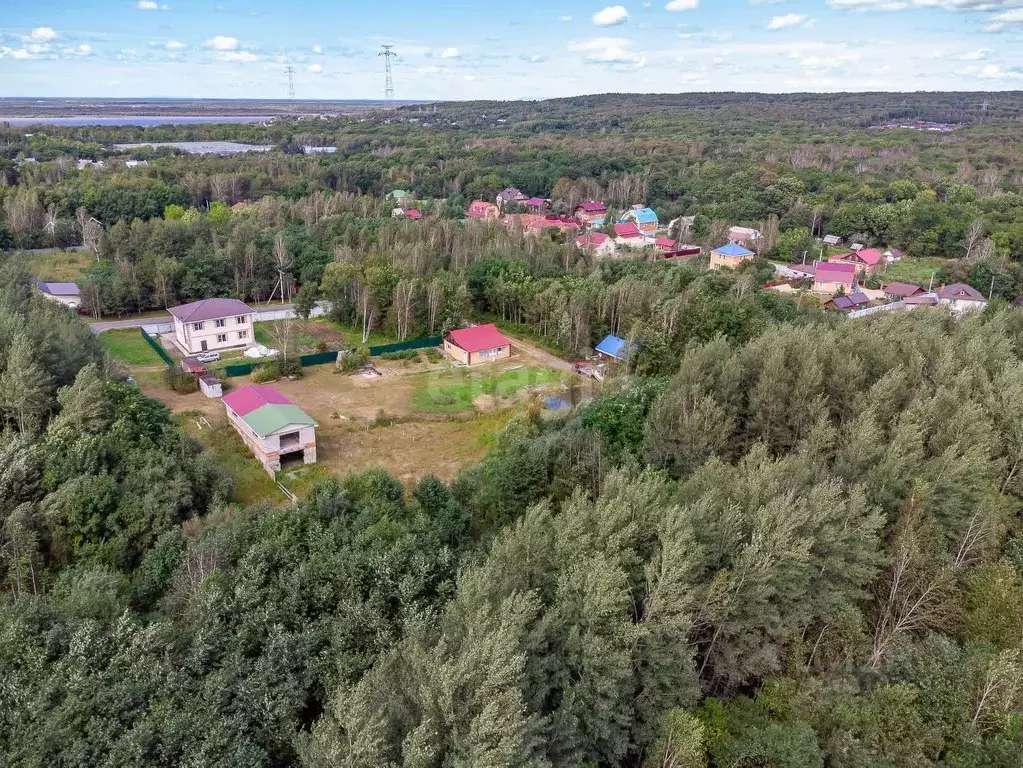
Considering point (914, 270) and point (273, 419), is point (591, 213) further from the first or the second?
point (273, 419)

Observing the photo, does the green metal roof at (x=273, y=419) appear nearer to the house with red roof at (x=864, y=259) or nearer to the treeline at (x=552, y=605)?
the treeline at (x=552, y=605)

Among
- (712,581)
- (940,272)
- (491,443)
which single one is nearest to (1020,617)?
(712,581)

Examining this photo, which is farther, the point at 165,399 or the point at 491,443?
the point at 165,399

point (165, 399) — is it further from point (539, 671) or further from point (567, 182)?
point (567, 182)

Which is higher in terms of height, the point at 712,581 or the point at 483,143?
the point at 483,143

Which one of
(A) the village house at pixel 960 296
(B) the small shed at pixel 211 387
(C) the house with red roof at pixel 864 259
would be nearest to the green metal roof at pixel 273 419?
(B) the small shed at pixel 211 387

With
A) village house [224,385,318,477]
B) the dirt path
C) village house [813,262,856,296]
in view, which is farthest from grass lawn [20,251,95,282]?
village house [813,262,856,296]

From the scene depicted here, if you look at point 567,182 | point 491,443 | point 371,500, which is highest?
point 567,182
